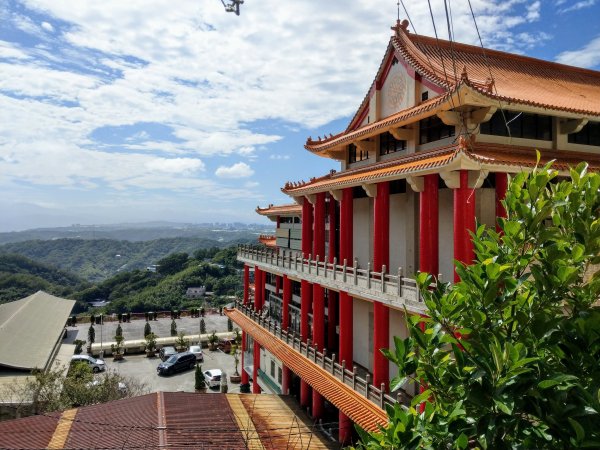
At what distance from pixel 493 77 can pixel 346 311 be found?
499 inches

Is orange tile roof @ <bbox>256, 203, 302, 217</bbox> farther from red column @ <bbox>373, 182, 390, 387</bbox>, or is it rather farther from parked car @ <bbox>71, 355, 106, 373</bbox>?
parked car @ <bbox>71, 355, 106, 373</bbox>

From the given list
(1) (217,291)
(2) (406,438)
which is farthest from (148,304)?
(2) (406,438)

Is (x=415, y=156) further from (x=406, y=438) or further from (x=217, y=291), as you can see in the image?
(x=217, y=291)

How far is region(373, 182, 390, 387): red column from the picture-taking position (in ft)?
58.1

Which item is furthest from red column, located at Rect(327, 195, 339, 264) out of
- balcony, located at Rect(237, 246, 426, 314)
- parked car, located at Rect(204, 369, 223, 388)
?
parked car, located at Rect(204, 369, 223, 388)

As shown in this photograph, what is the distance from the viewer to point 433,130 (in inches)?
725

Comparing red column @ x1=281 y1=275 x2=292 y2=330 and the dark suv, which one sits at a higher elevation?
red column @ x1=281 y1=275 x2=292 y2=330

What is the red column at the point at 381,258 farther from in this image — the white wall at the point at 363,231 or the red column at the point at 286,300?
the red column at the point at 286,300

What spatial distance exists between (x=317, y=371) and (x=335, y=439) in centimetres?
308

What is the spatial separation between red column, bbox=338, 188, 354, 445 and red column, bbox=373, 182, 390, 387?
1982 mm

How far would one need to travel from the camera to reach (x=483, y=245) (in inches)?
236

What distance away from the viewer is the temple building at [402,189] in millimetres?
15719

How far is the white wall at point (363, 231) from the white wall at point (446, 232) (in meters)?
5.20

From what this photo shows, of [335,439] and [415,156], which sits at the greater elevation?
[415,156]
